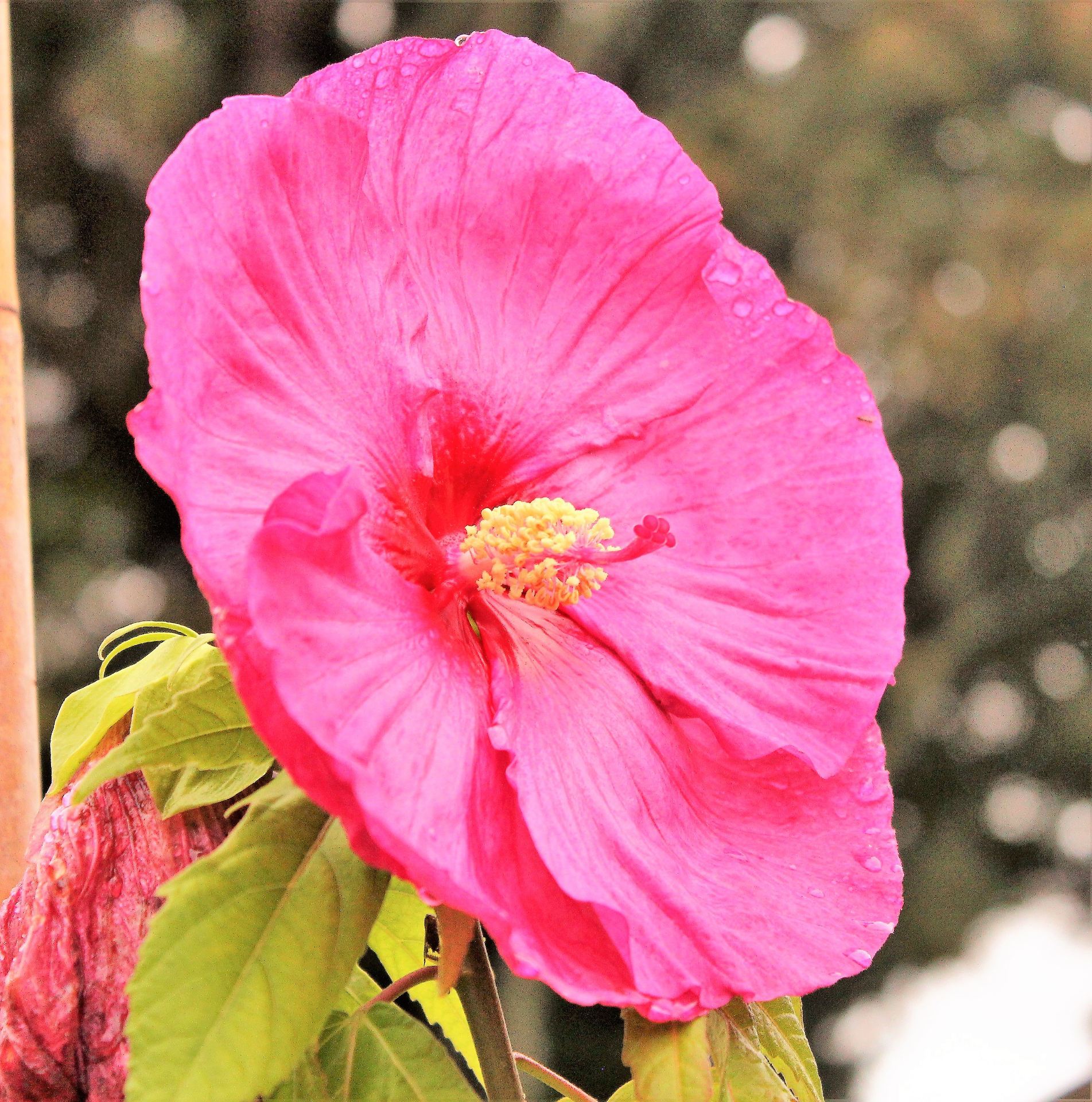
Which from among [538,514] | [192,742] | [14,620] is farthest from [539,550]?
[14,620]

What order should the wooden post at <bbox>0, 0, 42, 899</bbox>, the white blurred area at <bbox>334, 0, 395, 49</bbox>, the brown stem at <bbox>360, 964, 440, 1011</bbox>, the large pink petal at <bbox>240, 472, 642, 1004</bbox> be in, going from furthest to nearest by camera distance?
the white blurred area at <bbox>334, 0, 395, 49</bbox> → the wooden post at <bbox>0, 0, 42, 899</bbox> → the brown stem at <bbox>360, 964, 440, 1011</bbox> → the large pink petal at <bbox>240, 472, 642, 1004</bbox>

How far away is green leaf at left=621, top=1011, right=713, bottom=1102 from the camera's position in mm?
396

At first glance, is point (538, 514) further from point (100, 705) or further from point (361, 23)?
point (361, 23)

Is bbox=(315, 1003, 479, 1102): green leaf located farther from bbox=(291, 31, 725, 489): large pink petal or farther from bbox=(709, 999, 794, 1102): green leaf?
bbox=(291, 31, 725, 489): large pink petal

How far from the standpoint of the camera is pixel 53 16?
4.21 metres

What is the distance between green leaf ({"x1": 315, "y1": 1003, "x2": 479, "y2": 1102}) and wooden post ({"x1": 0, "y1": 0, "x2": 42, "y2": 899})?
190mm

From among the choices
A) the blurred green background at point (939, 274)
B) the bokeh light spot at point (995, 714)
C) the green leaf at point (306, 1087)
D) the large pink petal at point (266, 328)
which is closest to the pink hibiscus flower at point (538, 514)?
the large pink petal at point (266, 328)

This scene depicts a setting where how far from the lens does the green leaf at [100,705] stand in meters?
0.49

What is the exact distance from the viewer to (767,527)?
0.51 metres

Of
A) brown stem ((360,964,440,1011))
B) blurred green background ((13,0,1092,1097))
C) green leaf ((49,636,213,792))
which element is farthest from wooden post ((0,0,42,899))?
blurred green background ((13,0,1092,1097))

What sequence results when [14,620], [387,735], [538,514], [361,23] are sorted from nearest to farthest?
1. [387,735]
2. [538,514]
3. [14,620]
4. [361,23]

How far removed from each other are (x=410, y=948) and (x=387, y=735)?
0.22 meters

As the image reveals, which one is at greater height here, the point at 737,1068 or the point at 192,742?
the point at 192,742

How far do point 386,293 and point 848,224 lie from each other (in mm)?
4635
